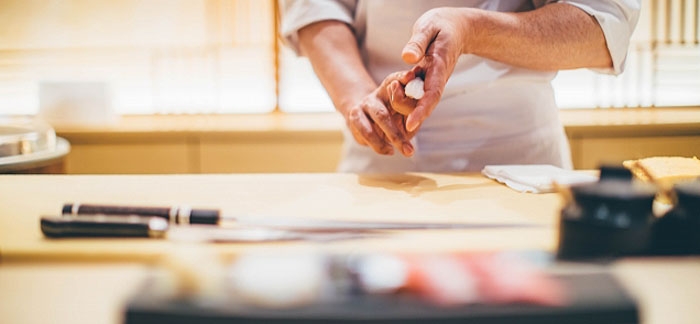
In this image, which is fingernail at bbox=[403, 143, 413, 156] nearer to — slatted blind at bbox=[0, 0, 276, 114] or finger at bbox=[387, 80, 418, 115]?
finger at bbox=[387, 80, 418, 115]

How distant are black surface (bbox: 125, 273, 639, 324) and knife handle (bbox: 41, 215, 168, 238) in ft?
0.73

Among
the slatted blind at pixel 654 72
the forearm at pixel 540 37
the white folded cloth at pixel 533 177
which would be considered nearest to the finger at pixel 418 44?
the forearm at pixel 540 37

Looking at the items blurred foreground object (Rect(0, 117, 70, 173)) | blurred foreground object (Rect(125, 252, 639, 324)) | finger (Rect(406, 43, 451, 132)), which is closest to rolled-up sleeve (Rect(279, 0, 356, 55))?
finger (Rect(406, 43, 451, 132))

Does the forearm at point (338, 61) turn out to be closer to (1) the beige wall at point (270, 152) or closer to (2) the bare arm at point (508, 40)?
(2) the bare arm at point (508, 40)

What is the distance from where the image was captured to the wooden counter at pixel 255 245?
0.41 metres

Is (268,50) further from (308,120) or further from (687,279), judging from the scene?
(687,279)

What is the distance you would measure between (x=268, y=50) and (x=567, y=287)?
9.01 ft

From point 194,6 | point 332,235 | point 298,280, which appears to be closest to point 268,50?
point 194,6

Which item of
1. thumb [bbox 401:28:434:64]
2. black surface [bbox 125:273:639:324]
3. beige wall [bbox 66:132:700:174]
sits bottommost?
beige wall [bbox 66:132:700:174]

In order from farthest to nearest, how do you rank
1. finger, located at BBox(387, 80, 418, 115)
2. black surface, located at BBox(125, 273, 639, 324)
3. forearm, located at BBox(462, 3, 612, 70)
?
forearm, located at BBox(462, 3, 612, 70), finger, located at BBox(387, 80, 418, 115), black surface, located at BBox(125, 273, 639, 324)

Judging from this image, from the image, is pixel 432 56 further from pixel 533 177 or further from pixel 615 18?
pixel 615 18

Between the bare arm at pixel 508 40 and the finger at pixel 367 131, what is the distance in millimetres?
117

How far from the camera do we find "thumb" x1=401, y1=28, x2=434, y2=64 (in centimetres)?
78

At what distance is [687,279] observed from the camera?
420 mm
